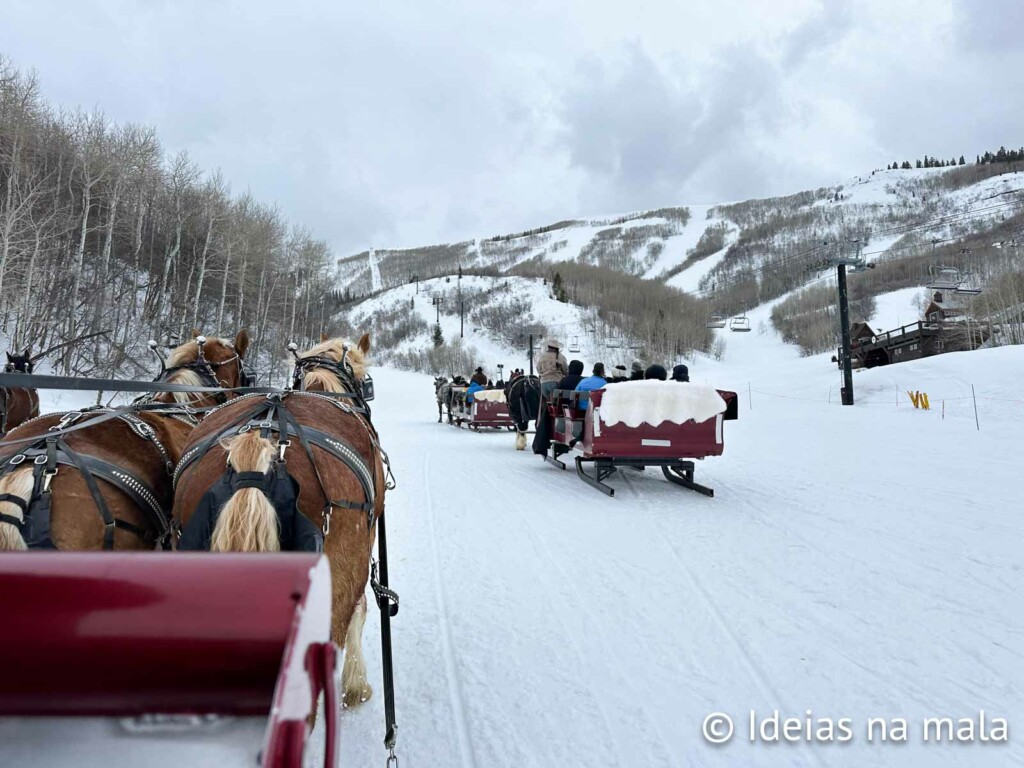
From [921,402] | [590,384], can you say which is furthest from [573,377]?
[921,402]

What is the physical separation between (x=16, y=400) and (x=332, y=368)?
15.1 feet

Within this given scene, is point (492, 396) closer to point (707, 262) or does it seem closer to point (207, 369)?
point (207, 369)

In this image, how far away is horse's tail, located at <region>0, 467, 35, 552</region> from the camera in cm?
199

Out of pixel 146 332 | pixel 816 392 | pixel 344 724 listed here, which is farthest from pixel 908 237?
pixel 344 724

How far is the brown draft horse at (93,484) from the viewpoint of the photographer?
208 cm

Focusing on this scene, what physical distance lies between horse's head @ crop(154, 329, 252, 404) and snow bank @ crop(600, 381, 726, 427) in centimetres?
455

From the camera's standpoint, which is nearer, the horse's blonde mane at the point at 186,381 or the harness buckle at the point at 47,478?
the harness buckle at the point at 47,478

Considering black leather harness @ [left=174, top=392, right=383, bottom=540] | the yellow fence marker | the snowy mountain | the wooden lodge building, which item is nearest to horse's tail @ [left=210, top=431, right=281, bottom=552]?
black leather harness @ [left=174, top=392, right=383, bottom=540]

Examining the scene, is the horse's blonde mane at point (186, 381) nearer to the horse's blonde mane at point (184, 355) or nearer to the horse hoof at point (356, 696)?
the horse's blonde mane at point (184, 355)

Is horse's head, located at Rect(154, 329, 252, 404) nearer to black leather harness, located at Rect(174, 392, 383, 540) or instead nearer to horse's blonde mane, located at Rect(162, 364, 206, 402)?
horse's blonde mane, located at Rect(162, 364, 206, 402)

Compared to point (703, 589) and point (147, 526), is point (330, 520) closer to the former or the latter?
point (147, 526)

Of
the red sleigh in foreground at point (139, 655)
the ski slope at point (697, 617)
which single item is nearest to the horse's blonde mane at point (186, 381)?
the ski slope at point (697, 617)

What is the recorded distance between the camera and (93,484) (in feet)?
7.46

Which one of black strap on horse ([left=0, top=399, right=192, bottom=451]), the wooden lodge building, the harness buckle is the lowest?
the harness buckle
